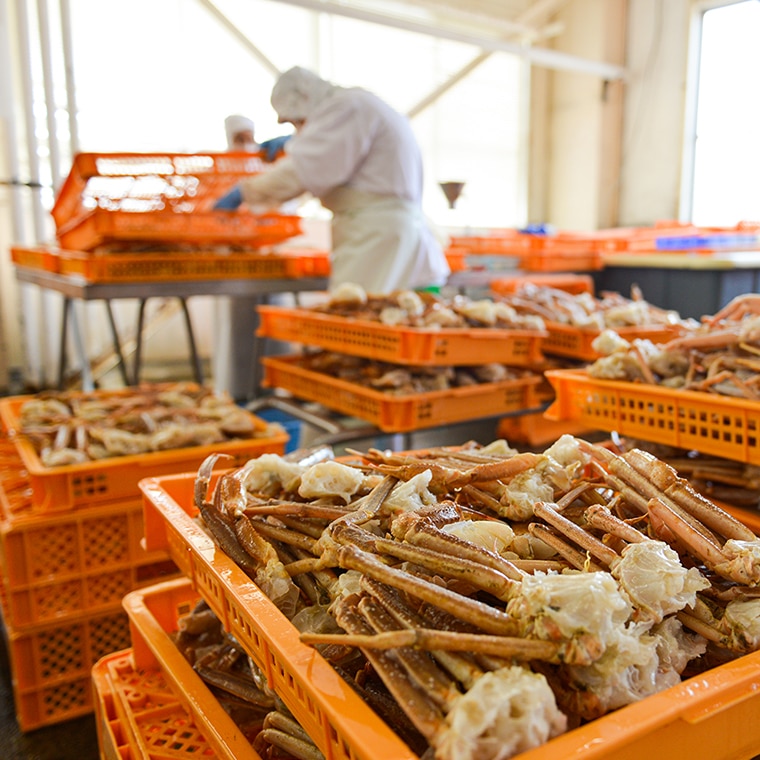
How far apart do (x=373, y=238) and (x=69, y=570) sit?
8.34 feet

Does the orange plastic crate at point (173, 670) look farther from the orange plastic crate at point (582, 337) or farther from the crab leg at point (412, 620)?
the orange plastic crate at point (582, 337)

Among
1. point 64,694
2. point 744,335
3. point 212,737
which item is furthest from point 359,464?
point 64,694

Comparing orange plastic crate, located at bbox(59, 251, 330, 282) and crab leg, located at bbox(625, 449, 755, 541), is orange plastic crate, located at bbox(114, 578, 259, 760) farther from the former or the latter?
orange plastic crate, located at bbox(59, 251, 330, 282)

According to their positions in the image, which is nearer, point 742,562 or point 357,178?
point 742,562

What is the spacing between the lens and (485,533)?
109 centimetres

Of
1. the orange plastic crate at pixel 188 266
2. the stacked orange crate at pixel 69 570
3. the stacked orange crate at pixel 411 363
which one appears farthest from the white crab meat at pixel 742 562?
the orange plastic crate at pixel 188 266

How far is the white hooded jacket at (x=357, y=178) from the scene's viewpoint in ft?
12.3

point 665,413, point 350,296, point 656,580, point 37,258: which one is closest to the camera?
point 656,580

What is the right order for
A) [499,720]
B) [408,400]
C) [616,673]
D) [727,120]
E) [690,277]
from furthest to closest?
[727,120]
[690,277]
[408,400]
[616,673]
[499,720]

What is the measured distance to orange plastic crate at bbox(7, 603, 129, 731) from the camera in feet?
6.51

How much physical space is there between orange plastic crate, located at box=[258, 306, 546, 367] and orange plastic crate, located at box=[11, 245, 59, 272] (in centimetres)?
182

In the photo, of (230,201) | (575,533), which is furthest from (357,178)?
(575,533)

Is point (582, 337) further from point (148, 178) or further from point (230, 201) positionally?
point (148, 178)

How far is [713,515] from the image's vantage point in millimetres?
1116
